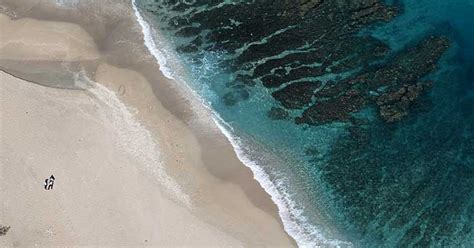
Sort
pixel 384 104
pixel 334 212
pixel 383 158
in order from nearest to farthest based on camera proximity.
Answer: pixel 334 212 → pixel 383 158 → pixel 384 104

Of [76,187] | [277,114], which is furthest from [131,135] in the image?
[277,114]

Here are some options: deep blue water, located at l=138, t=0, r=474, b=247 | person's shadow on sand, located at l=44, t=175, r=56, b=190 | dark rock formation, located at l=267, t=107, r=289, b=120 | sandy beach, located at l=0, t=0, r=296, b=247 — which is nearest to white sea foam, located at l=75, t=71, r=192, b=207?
sandy beach, located at l=0, t=0, r=296, b=247

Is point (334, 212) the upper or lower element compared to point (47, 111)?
lower

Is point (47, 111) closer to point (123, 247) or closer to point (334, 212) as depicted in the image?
point (123, 247)

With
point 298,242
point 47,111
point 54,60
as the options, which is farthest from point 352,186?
point 54,60

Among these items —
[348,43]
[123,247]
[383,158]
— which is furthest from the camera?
[348,43]

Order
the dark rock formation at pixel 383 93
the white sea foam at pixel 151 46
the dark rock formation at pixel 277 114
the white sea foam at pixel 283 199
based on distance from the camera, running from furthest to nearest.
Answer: the white sea foam at pixel 151 46 → the dark rock formation at pixel 383 93 → the dark rock formation at pixel 277 114 → the white sea foam at pixel 283 199

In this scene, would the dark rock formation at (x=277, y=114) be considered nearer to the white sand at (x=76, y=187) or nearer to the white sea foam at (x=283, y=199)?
the white sea foam at (x=283, y=199)

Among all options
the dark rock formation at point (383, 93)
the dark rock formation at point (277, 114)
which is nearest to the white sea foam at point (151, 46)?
the dark rock formation at point (277, 114)
